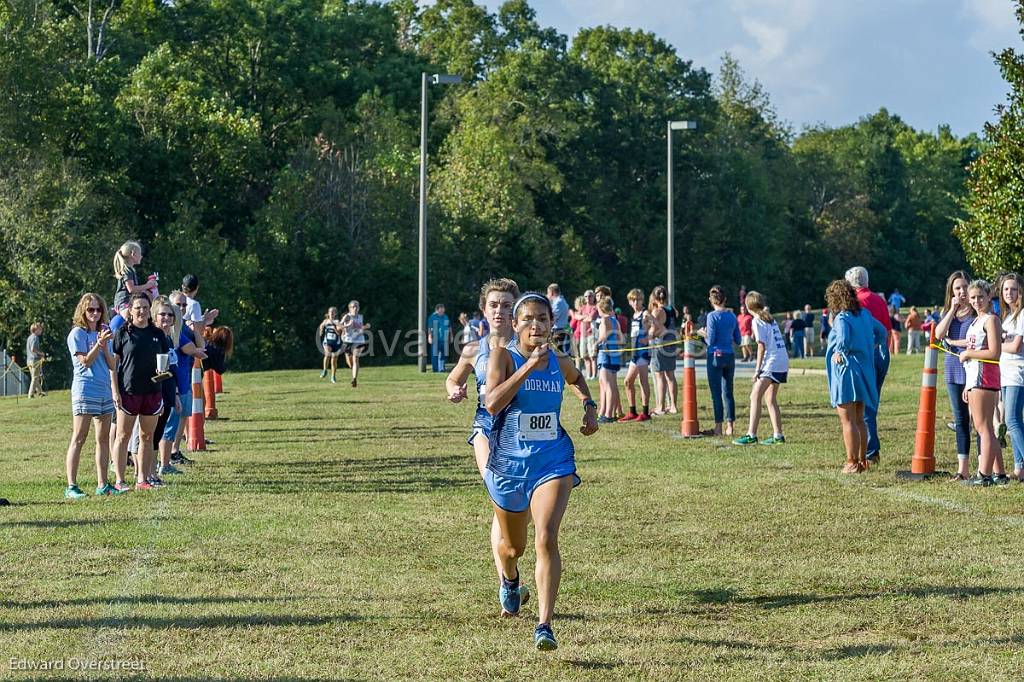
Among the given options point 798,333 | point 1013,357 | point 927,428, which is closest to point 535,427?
point 1013,357

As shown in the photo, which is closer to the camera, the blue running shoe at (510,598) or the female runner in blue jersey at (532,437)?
the female runner in blue jersey at (532,437)

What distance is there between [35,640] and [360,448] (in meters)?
10.0

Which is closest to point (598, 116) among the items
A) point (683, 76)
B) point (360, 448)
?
point (683, 76)

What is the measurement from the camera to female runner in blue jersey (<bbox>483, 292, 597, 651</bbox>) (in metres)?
7.01

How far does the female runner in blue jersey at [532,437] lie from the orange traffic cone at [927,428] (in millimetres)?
6744

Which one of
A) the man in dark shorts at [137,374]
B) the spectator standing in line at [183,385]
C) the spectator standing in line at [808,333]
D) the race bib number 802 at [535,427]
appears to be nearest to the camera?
the race bib number 802 at [535,427]

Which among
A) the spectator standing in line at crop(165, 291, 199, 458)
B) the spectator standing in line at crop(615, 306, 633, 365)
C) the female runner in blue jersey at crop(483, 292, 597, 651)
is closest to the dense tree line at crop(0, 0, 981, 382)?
the spectator standing in line at crop(615, 306, 633, 365)

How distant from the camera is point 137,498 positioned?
12438mm

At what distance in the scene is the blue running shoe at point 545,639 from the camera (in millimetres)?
6793

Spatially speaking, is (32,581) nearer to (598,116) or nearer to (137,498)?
(137,498)

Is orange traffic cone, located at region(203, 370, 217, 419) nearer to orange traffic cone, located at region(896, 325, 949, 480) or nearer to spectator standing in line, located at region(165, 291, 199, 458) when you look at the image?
spectator standing in line, located at region(165, 291, 199, 458)

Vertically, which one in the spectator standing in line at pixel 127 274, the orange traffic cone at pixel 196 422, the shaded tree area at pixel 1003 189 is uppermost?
the shaded tree area at pixel 1003 189

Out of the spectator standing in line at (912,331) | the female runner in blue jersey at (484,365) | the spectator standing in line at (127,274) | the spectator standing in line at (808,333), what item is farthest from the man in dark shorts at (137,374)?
the spectator standing in line at (912,331)

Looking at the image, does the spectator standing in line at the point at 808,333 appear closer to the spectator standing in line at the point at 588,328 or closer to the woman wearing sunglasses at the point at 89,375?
the spectator standing in line at the point at 588,328
